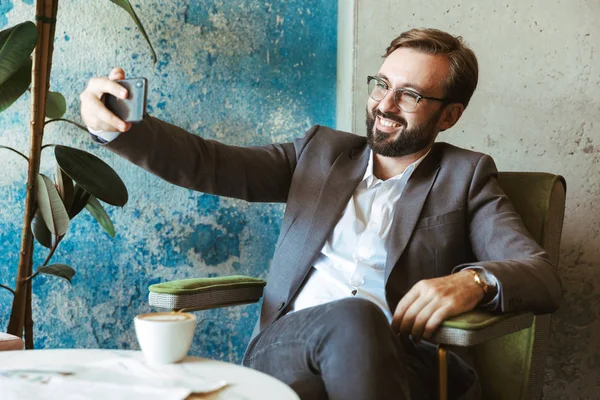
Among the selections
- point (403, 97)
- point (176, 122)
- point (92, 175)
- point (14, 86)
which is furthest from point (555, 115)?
point (14, 86)

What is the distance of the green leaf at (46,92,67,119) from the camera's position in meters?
2.32

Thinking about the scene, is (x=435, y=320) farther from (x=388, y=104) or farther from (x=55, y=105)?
(x=55, y=105)

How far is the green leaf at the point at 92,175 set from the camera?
6.82ft

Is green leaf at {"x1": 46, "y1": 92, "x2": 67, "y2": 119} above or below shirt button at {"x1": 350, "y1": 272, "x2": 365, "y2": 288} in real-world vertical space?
above

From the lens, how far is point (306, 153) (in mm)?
2074

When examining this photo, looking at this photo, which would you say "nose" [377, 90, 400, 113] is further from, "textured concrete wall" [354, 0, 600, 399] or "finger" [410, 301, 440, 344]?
"finger" [410, 301, 440, 344]

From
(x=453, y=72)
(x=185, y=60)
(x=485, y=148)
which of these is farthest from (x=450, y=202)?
(x=185, y=60)

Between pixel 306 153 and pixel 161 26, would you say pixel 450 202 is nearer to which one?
pixel 306 153

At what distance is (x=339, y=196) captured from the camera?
6.45ft

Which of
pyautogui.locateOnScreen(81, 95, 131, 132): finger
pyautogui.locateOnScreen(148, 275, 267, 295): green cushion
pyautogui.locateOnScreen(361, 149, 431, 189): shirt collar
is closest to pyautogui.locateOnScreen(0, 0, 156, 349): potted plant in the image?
pyautogui.locateOnScreen(148, 275, 267, 295): green cushion

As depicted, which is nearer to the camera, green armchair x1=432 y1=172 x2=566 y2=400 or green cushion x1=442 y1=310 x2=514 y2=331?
green cushion x1=442 y1=310 x2=514 y2=331

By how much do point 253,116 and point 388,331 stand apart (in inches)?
55.3

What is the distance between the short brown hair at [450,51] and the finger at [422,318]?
0.79m

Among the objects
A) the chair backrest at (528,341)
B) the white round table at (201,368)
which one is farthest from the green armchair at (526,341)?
the white round table at (201,368)
